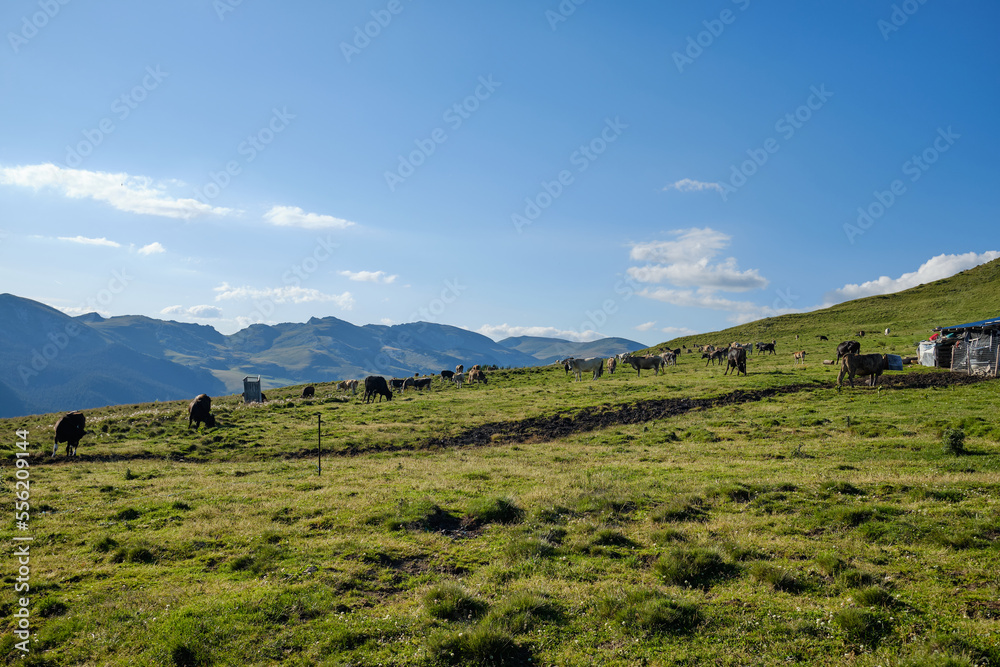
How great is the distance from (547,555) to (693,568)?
291cm

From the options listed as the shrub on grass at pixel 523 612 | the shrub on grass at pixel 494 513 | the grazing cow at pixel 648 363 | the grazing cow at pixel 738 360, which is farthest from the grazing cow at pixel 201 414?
the grazing cow at pixel 738 360

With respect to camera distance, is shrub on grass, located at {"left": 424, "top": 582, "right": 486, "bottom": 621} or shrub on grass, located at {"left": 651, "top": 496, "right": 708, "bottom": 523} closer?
shrub on grass, located at {"left": 424, "top": 582, "right": 486, "bottom": 621}

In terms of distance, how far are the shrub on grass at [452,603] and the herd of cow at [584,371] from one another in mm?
A: 25728

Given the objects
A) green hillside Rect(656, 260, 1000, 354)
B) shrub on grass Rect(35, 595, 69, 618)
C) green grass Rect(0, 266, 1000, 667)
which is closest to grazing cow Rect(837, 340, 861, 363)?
green hillside Rect(656, 260, 1000, 354)

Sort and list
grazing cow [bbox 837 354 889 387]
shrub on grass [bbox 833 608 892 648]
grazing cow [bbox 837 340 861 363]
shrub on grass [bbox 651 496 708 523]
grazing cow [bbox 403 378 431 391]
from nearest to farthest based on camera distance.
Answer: shrub on grass [bbox 833 608 892 648]
shrub on grass [bbox 651 496 708 523]
grazing cow [bbox 837 354 889 387]
grazing cow [bbox 837 340 861 363]
grazing cow [bbox 403 378 431 391]

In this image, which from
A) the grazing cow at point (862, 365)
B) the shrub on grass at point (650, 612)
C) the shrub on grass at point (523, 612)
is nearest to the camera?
the shrub on grass at point (650, 612)

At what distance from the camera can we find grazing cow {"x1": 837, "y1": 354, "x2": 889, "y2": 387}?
110 feet

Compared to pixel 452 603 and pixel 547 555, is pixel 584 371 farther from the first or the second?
pixel 452 603

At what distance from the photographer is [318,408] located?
4262 centimetres

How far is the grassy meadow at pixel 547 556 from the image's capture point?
7.56 metres

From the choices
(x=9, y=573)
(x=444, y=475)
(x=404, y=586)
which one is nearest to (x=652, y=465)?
(x=444, y=475)

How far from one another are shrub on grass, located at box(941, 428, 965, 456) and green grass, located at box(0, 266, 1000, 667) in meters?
0.23

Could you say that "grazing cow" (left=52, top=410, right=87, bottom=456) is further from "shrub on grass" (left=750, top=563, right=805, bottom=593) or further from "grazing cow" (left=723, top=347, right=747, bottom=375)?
"grazing cow" (left=723, top=347, right=747, bottom=375)

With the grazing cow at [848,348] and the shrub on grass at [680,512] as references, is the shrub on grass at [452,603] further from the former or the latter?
the grazing cow at [848,348]
